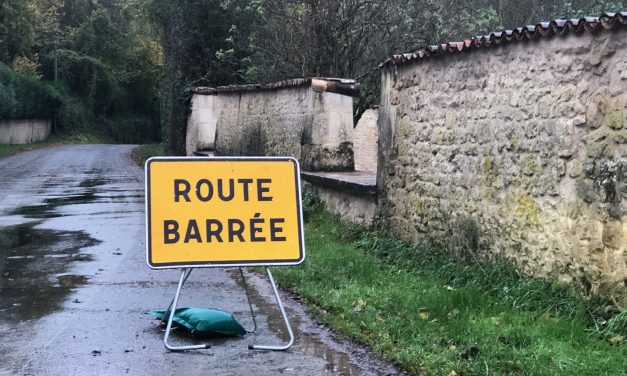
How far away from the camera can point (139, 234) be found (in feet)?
36.3

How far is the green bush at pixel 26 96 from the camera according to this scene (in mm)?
40031

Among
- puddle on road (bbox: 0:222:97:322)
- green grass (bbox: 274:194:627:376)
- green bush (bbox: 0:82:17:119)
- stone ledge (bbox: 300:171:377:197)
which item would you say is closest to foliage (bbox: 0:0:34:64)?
green bush (bbox: 0:82:17:119)

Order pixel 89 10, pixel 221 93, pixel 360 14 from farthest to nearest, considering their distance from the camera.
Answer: pixel 89 10 < pixel 221 93 < pixel 360 14

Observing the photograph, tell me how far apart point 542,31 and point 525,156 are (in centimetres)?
107

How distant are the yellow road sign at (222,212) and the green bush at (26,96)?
119 ft

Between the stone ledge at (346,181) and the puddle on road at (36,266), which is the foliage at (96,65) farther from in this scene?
the puddle on road at (36,266)

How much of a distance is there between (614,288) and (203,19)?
19.5 metres

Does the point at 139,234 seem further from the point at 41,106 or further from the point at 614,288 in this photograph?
the point at 41,106

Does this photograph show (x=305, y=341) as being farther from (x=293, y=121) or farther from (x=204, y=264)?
(x=293, y=121)

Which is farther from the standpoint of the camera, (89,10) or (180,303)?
(89,10)

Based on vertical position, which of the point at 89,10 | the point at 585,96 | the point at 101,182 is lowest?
the point at 101,182

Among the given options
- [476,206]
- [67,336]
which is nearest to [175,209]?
[67,336]

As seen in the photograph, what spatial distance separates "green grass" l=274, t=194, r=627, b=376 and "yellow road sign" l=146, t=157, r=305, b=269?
37.6 inches

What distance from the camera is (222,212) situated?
18.8 ft
